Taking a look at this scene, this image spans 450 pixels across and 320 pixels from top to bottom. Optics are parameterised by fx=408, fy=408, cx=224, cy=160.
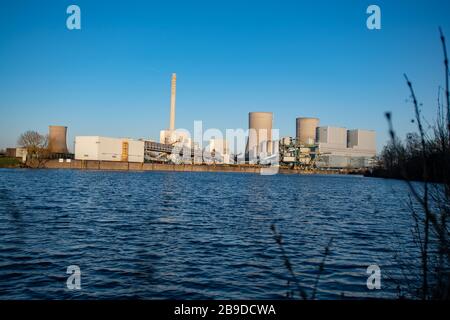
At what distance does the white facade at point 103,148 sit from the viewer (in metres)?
112

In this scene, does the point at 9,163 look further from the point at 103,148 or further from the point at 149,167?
the point at 149,167

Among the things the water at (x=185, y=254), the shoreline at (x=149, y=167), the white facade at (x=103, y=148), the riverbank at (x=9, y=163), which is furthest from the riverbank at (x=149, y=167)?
the water at (x=185, y=254)

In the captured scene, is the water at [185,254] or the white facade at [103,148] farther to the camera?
the white facade at [103,148]

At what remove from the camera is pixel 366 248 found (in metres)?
12.7

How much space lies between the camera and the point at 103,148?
113312 millimetres

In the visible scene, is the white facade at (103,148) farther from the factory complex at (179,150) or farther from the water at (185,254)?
the water at (185,254)

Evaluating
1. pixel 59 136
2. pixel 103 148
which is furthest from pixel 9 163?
pixel 59 136

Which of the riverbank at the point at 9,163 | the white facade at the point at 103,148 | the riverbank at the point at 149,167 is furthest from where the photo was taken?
the white facade at the point at 103,148

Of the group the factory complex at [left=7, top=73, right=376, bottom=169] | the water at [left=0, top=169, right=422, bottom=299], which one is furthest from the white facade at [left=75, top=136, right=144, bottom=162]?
the water at [left=0, top=169, right=422, bottom=299]

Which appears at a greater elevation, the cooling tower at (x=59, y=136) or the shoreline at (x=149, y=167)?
the cooling tower at (x=59, y=136)

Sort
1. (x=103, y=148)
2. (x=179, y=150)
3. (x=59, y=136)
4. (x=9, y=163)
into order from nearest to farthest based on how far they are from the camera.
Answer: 1. (x=9, y=163)
2. (x=103, y=148)
3. (x=59, y=136)
4. (x=179, y=150)

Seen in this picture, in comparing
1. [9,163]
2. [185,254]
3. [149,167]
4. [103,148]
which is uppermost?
[103,148]

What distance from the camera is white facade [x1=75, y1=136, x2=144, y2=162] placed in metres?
112
